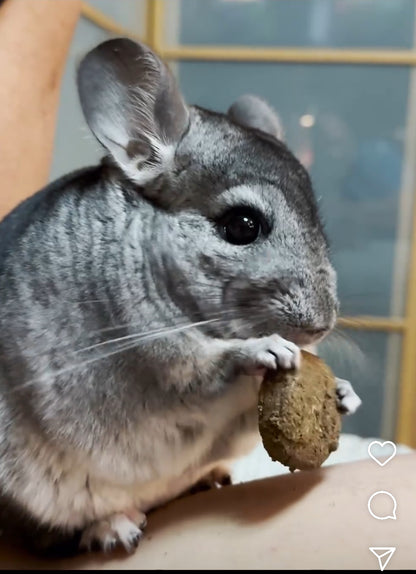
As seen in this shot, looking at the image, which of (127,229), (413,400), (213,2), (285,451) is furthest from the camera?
(213,2)

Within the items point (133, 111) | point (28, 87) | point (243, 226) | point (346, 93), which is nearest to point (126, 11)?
point (28, 87)

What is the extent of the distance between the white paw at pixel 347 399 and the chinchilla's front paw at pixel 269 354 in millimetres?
85

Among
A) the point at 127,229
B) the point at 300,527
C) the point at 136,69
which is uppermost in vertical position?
the point at 136,69

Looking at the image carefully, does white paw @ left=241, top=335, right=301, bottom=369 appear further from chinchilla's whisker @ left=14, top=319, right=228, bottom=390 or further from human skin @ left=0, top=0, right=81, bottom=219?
human skin @ left=0, top=0, right=81, bottom=219

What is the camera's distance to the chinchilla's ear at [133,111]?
2.87 feet

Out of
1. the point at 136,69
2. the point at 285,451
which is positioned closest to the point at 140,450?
the point at 285,451

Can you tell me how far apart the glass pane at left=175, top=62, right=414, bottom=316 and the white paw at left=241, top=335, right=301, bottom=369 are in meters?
1.77

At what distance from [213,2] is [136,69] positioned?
1988mm

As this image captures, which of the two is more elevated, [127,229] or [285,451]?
[127,229]

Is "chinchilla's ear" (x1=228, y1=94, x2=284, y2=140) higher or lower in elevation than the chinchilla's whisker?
higher

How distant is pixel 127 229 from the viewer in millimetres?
866

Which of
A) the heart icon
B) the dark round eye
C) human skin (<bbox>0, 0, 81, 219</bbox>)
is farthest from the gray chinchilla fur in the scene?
human skin (<bbox>0, 0, 81, 219</bbox>)

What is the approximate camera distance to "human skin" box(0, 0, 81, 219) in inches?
51.8

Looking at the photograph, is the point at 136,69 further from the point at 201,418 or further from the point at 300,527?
the point at 300,527
